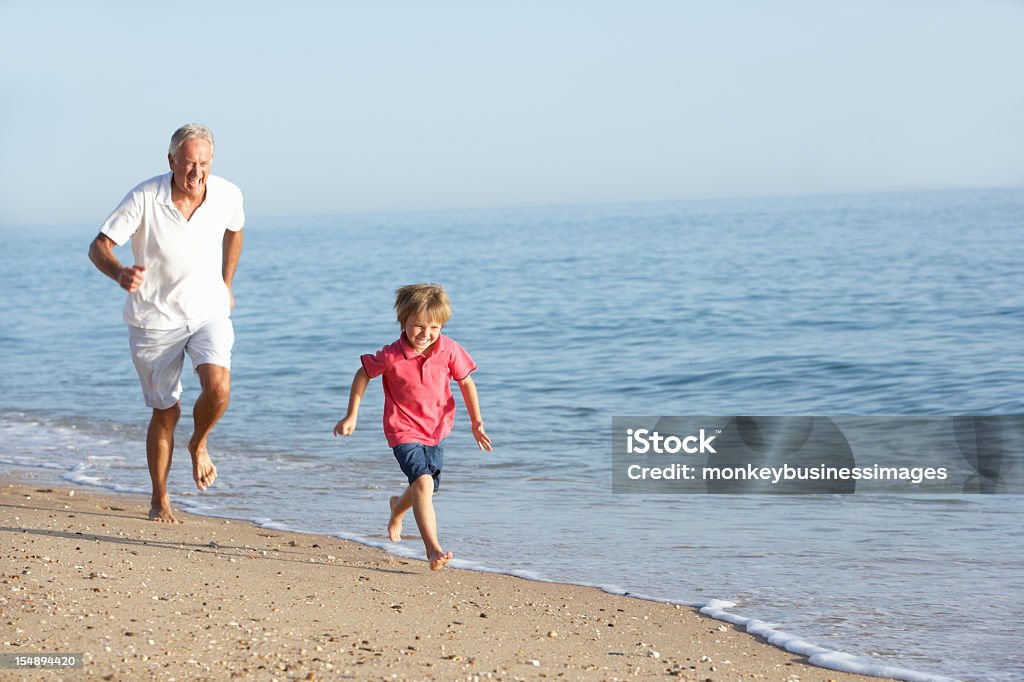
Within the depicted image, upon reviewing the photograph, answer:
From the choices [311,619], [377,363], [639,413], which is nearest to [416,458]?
[377,363]

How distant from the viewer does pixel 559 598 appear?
4.90 m

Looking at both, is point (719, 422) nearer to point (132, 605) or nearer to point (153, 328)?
point (153, 328)

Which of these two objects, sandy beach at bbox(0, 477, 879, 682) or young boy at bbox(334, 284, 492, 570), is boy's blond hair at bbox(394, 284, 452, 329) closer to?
young boy at bbox(334, 284, 492, 570)

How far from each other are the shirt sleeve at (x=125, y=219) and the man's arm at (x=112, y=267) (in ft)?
0.12

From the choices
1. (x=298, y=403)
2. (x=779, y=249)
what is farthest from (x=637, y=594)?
(x=779, y=249)

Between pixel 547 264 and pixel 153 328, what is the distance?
2994 cm

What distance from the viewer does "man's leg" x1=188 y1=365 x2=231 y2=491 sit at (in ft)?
17.0

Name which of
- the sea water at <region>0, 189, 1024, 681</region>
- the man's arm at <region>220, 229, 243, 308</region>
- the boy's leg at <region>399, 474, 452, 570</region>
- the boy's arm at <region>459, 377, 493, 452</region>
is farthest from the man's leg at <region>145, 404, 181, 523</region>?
the boy's arm at <region>459, 377, 493, 452</region>

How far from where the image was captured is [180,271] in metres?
5.11

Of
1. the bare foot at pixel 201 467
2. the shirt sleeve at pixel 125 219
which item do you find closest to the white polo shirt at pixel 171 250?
the shirt sleeve at pixel 125 219

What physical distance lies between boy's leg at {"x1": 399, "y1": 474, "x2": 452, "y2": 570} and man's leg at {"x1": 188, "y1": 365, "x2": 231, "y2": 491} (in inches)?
37.7

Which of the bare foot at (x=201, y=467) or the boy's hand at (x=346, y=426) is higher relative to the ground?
the boy's hand at (x=346, y=426)

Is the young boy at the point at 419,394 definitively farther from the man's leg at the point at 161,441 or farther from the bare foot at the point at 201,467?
the man's leg at the point at 161,441

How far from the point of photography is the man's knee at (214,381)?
516 cm
